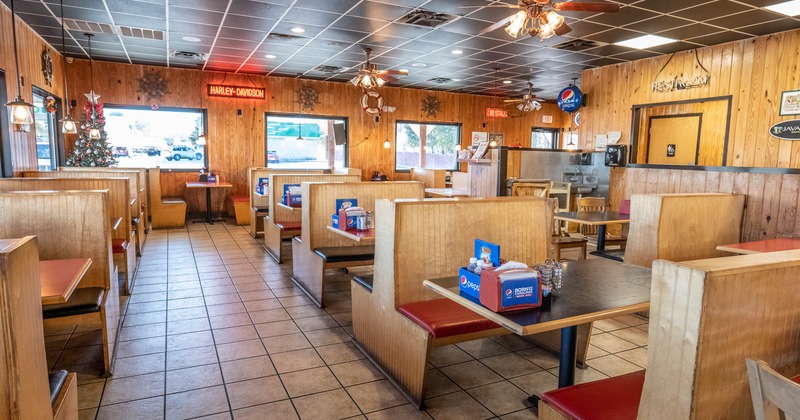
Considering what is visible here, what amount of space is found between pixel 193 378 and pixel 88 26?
6.25 metres

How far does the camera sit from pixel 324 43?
784cm

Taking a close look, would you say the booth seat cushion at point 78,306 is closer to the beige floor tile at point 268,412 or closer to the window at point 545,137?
the beige floor tile at point 268,412

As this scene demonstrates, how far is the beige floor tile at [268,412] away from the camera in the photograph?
8.90ft

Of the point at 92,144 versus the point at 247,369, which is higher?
the point at 92,144

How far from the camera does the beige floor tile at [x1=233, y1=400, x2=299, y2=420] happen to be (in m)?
2.71

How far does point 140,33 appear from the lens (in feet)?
24.1

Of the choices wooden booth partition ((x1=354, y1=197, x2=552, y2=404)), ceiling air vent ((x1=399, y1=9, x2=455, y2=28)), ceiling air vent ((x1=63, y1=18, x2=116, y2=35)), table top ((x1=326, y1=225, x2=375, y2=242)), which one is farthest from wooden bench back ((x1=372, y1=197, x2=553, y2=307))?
ceiling air vent ((x1=63, y1=18, x2=116, y2=35))

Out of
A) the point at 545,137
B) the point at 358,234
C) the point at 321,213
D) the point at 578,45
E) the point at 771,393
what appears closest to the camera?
the point at 771,393

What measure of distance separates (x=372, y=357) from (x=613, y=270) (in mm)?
1764

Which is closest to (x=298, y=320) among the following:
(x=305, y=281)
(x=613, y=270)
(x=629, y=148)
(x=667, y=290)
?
(x=305, y=281)

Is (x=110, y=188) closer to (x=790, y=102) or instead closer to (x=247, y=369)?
(x=247, y=369)

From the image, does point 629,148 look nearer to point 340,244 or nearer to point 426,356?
point 340,244

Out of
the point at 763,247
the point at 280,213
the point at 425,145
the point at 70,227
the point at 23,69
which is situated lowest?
the point at 280,213

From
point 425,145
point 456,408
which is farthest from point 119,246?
point 425,145
